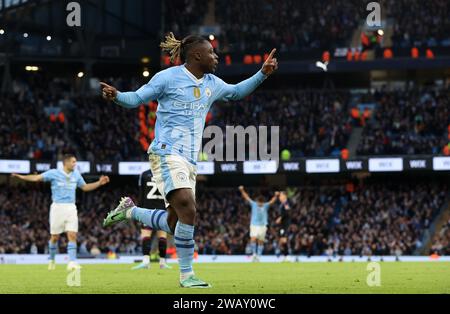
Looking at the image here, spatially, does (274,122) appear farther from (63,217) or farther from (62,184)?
(63,217)

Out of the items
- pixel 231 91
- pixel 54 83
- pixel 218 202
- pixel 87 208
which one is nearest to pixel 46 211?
pixel 87 208

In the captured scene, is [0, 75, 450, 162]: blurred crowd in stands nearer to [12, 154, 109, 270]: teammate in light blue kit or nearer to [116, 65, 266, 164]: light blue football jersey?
[12, 154, 109, 270]: teammate in light blue kit

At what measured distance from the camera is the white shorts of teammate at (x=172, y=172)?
10.8m

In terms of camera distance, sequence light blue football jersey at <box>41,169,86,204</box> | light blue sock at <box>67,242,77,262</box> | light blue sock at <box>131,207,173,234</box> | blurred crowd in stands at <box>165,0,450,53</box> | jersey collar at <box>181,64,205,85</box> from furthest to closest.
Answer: blurred crowd in stands at <box>165,0,450,53</box>
light blue football jersey at <box>41,169,86,204</box>
light blue sock at <box>67,242,77,262</box>
light blue sock at <box>131,207,173,234</box>
jersey collar at <box>181,64,205,85</box>

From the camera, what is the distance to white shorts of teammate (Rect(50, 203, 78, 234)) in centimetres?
1955

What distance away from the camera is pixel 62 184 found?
784 inches

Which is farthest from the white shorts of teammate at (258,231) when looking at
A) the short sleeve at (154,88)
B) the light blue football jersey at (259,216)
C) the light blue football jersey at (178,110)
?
the short sleeve at (154,88)

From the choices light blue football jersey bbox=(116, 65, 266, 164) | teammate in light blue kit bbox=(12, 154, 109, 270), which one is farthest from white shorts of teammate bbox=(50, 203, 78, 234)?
light blue football jersey bbox=(116, 65, 266, 164)

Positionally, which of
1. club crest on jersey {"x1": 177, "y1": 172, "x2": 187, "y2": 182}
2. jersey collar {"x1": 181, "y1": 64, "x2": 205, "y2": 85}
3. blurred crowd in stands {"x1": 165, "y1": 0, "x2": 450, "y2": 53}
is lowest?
club crest on jersey {"x1": 177, "y1": 172, "x2": 187, "y2": 182}

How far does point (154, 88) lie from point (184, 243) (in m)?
1.86

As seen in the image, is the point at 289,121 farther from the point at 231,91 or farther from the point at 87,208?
the point at 231,91

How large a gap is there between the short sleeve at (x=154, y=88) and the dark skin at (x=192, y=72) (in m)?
0.46

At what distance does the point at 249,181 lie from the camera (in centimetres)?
4788

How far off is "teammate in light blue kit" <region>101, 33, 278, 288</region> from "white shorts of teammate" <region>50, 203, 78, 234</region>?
832 cm
